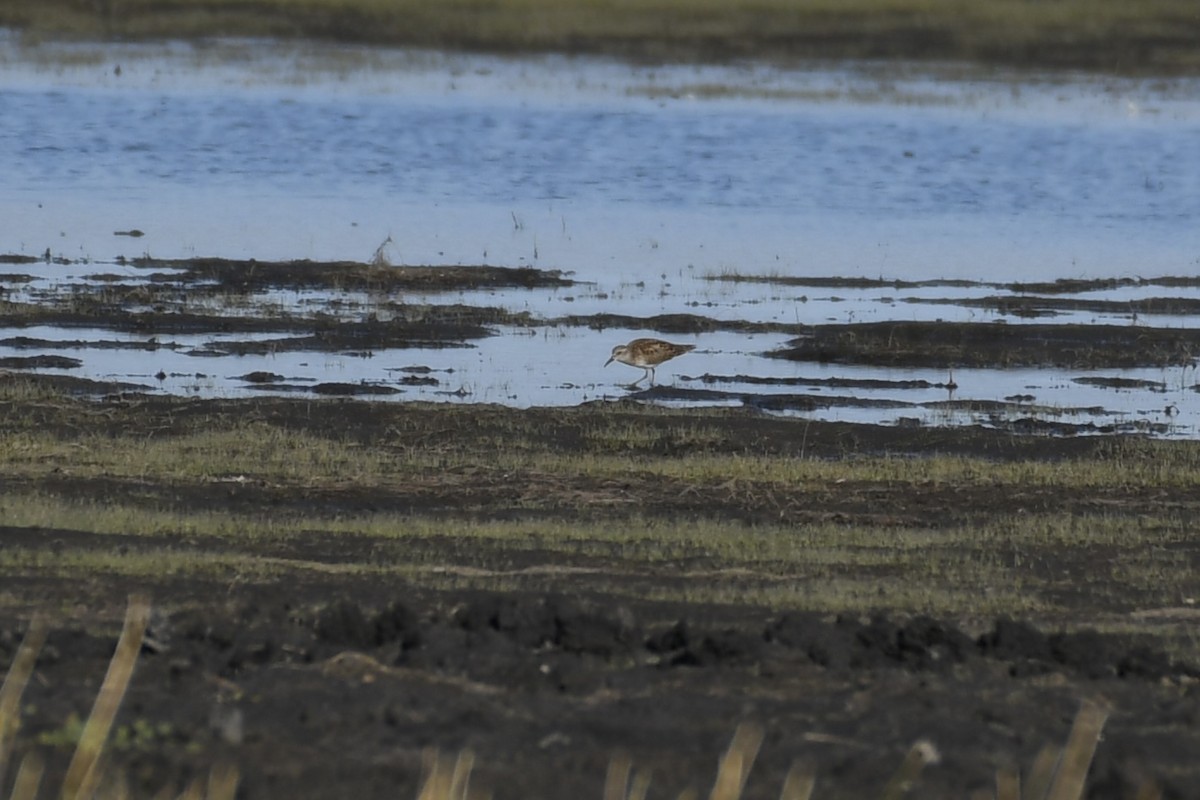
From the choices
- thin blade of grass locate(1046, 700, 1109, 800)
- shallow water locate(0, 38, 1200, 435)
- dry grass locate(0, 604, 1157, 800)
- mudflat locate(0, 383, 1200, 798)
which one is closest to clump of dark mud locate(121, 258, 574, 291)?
shallow water locate(0, 38, 1200, 435)

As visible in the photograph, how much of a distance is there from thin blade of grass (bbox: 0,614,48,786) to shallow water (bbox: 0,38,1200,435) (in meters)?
8.86

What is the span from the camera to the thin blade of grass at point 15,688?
6285 mm

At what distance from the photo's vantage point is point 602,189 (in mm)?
32438

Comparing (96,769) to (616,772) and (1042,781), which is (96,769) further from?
(1042,781)

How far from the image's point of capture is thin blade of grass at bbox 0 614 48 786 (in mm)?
6285

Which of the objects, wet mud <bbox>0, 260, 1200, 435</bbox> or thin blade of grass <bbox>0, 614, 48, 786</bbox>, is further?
wet mud <bbox>0, 260, 1200, 435</bbox>

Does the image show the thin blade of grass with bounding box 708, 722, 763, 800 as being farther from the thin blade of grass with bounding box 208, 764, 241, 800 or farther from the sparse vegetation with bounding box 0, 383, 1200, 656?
the sparse vegetation with bounding box 0, 383, 1200, 656

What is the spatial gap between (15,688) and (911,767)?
2.86 m

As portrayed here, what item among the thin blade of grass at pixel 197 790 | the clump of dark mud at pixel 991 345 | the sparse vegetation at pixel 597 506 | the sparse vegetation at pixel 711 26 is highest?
the sparse vegetation at pixel 711 26

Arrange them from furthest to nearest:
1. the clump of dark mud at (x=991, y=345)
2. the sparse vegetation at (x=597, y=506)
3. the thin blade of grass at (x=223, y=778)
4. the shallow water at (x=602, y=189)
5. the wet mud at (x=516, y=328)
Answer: the clump of dark mud at (x=991, y=345) < the shallow water at (x=602, y=189) < the wet mud at (x=516, y=328) < the sparse vegetation at (x=597, y=506) < the thin blade of grass at (x=223, y=778)

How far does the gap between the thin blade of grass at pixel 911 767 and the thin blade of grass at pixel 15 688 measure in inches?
98.3

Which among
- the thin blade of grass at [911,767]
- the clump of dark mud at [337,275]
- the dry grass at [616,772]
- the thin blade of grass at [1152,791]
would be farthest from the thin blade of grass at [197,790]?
the clump of dark mud at [337,275]

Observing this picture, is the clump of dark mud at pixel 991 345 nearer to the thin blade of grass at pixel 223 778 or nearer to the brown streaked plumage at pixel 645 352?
the brown streaked plumage at pixel 645 352

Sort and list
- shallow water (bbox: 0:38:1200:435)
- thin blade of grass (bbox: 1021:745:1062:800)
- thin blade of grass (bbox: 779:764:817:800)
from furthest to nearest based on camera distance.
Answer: shallow water (bbox: 0:38:1200:435) → thin blade of grass (bbox: 1021:745:1062:800) → thin blade of grass (bbox: 779:764:817:800)
